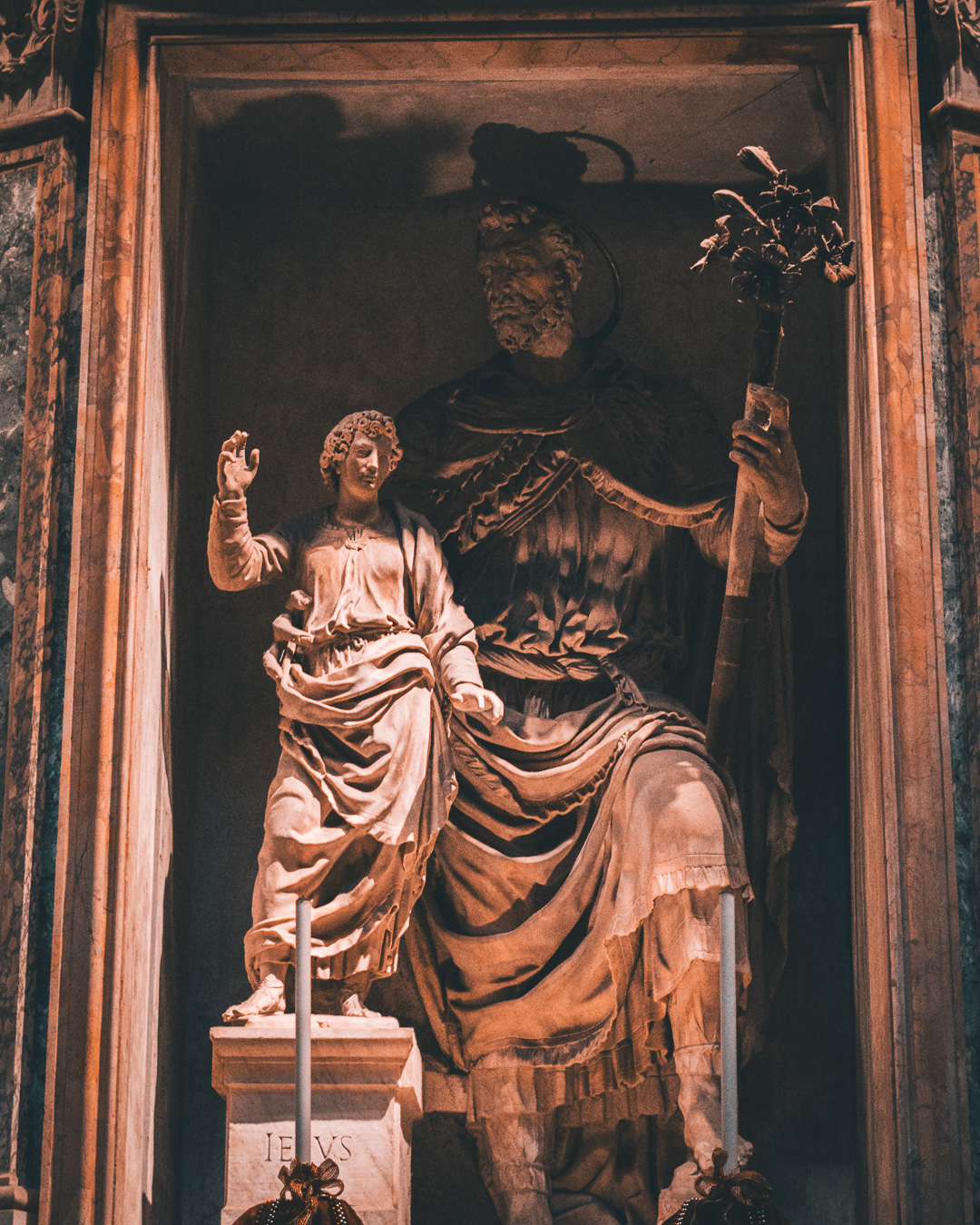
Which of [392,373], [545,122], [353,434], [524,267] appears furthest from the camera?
[392,373]

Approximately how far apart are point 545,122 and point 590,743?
6.27ft

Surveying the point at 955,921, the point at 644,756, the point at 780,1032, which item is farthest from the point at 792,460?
the point at 780,1032

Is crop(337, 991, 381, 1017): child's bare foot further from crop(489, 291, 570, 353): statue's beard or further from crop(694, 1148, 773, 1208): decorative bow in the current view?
crop(489, 291, 570, 353): statue's beard

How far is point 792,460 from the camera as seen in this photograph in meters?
5.64

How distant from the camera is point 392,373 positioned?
6844 mm

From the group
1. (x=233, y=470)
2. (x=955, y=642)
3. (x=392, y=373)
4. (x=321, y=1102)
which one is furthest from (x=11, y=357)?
(x=955, y=642)

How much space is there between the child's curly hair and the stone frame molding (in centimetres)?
43

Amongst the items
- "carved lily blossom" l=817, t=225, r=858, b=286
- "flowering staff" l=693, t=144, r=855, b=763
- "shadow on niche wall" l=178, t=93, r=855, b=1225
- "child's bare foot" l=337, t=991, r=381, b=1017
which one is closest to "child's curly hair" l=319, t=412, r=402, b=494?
"shadow on niche wall" l=178, t=93, r=855, b=1225

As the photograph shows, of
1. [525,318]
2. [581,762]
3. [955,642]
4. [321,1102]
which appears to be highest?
[525,318]

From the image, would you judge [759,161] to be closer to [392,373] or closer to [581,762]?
[581,762]

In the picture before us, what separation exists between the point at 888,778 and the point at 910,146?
1642mm

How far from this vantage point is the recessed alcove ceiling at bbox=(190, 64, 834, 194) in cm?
639

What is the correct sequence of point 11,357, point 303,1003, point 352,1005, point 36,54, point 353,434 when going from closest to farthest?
point 303,1003 → point 352,1005 → point 11,357 → point 353,434 → point 36,54

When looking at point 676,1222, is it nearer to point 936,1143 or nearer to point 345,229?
point 936,1143
